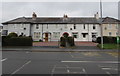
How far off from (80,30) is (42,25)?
11.0 meters

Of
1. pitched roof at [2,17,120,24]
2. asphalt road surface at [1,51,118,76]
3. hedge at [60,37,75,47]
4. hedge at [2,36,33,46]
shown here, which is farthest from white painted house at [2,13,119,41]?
asphalt road surface at [1,51,118,76]

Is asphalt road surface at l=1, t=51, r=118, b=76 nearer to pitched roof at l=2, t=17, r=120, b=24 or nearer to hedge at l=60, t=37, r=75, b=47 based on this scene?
hedge at l=60, t=37, r=75, b=47

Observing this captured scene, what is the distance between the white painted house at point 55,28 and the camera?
161ft

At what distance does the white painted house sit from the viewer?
4916 centimetres

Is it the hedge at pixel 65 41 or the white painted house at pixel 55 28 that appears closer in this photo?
the hedge at pixel 65 41

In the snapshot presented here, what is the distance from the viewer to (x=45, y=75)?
28.2ft

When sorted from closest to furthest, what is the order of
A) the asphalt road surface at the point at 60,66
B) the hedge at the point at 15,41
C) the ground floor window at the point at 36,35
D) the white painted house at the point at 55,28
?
the asphalt road surface at the point at 60,66 < the hedge at the point at 15,41 < the white painted house at the point at 55,28 < the ground floor window at the point at 36,35

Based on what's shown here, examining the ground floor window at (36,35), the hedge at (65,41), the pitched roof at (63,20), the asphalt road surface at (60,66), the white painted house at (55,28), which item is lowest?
the asphalt road surface at (60,66)

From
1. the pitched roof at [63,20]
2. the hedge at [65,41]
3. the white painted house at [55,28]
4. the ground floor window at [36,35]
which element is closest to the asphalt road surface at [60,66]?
Answer: the hedge at [65,41]

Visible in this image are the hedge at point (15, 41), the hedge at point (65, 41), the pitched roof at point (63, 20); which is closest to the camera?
the hedge at point (65, 41)

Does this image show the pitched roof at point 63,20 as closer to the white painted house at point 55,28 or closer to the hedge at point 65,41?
the white painted house at point 55,28

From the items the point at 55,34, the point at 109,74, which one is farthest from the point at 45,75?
the point at 55,34

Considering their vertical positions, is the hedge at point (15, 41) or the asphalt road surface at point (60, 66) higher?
the hedge at point (15, 41)

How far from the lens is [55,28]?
49281 millimetres
